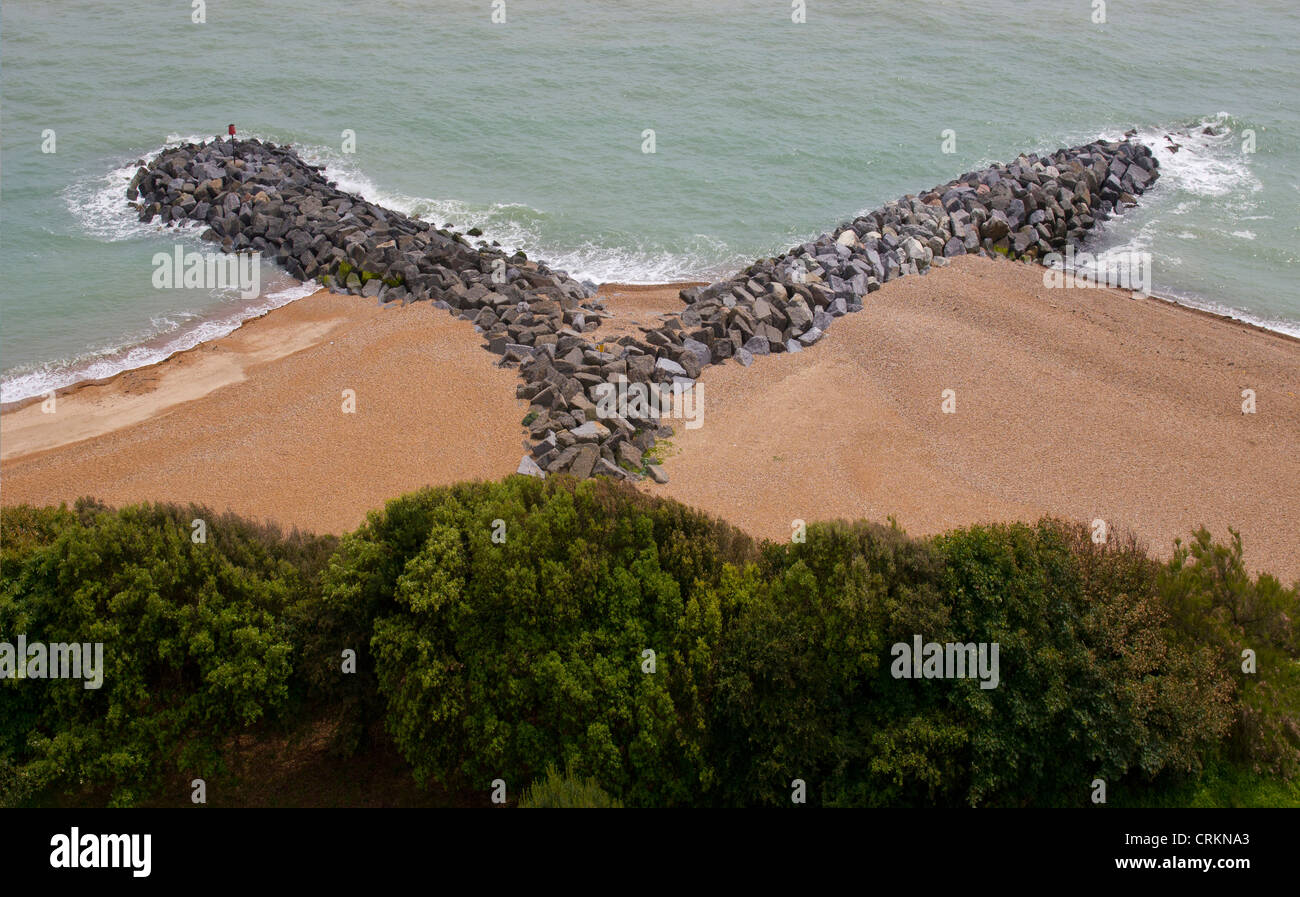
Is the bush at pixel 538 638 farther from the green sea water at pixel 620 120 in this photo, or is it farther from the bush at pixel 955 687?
the green sea water at pixel 620 120

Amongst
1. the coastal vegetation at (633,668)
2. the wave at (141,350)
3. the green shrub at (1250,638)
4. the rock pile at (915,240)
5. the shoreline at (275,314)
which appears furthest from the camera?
the rock pile at (915,240)

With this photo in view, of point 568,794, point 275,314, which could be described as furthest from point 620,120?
point 568,794

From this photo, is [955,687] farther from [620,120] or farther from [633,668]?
[620,120]

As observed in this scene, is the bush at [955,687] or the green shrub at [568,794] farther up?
the bush at [955,687]

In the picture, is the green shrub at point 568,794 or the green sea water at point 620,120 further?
the green sea water at point 620,120

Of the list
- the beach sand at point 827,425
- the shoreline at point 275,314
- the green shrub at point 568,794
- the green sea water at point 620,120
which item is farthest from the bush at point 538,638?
the green sea water at point 620,120

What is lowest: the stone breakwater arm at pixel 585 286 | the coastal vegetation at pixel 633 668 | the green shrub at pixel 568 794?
the green shrub at pixel 568 794
